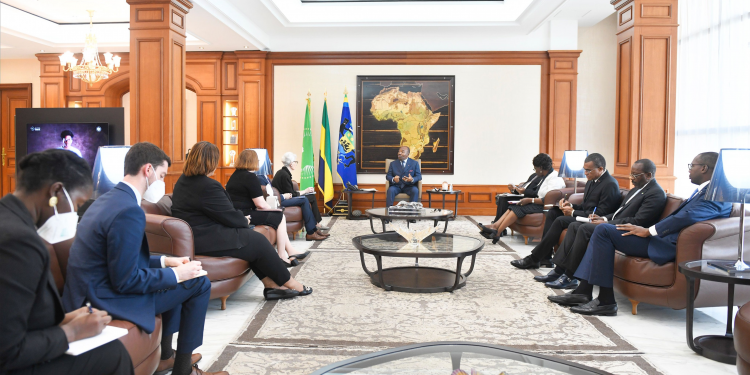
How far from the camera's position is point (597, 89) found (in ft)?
32.0

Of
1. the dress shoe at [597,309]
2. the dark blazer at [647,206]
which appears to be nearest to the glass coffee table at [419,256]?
the dress shoe at [597,309]

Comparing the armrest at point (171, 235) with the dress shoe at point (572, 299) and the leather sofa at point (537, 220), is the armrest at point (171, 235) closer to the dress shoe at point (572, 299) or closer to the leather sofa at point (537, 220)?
the dress shoe at point (572, 299)

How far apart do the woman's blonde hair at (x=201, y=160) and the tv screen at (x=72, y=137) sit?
3045 millimetres

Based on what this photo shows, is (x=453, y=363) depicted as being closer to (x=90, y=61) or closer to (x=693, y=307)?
(x=693, y=307)

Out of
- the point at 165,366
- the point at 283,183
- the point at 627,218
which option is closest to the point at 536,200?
the point at 627,218

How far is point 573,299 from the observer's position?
3971 mm

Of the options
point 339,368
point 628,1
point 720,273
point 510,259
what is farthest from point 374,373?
point 628,1

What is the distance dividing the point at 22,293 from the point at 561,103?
9453 mm

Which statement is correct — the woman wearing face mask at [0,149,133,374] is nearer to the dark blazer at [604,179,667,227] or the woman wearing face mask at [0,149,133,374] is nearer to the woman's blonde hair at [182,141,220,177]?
the woman's blonde hair at [182,141,220,177]

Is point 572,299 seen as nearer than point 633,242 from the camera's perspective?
No

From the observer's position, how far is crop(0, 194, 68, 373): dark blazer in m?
1.42

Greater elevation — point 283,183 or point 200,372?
point 283,183

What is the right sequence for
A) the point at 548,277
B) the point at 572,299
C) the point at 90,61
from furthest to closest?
1. the point at 90,61
2. the point at 548,277
3. the point at 572,299

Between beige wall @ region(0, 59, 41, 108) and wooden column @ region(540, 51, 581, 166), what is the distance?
34.2ft
